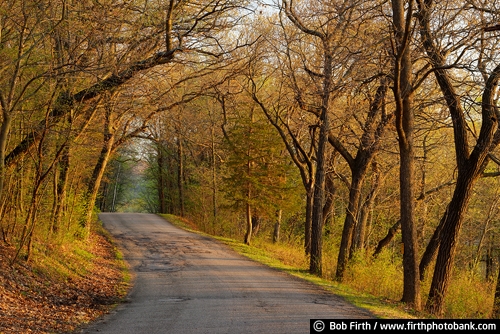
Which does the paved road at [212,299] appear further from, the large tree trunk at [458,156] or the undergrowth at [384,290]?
the large tree trunk at [458,156]

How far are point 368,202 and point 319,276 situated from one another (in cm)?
697

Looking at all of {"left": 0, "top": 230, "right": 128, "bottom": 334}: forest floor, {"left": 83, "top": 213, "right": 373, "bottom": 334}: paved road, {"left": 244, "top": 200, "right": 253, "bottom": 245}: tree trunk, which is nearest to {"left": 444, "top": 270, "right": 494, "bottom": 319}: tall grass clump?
{"left": 83, "top": 213, "right": 373, "bottom": 334}: paved road

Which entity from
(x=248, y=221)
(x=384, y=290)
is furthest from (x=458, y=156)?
(x=248, y=221)

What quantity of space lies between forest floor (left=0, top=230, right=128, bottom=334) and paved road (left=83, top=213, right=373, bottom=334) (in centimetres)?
51

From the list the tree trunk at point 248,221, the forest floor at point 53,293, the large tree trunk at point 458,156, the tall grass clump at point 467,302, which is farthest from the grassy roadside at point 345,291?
the forest floor at point 53,293

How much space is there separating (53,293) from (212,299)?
3.52 metres

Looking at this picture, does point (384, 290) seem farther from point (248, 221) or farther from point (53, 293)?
point (248, 221)

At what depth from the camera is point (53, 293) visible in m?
11.2

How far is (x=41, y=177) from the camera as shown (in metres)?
11.7

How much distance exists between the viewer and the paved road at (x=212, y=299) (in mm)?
8711

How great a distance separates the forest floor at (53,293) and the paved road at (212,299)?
0.51 meters

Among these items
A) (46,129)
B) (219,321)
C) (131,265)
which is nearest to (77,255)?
(131,265)

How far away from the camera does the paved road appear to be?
8.71m

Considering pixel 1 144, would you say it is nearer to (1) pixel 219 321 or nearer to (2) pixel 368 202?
(1) pixel 219 321
